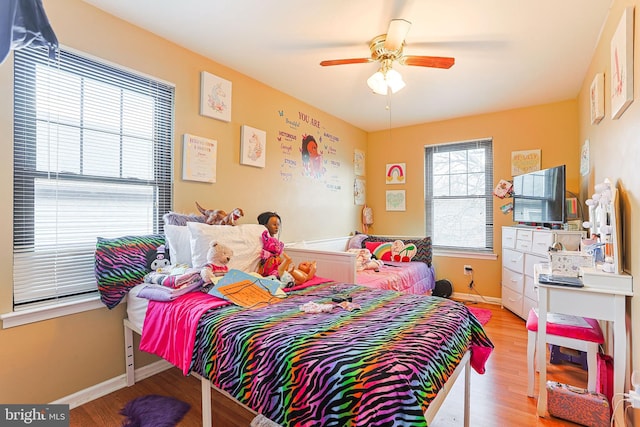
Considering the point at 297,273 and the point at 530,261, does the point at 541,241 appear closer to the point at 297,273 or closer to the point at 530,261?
the point at 530,261

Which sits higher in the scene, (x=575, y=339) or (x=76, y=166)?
(x=76, y=166)

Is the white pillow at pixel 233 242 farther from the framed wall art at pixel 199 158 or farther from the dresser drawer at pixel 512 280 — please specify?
the dresser drawer at pixel 512 280

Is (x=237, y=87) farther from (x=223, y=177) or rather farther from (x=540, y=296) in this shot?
(x=540, y=296)

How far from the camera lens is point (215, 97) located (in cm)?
259

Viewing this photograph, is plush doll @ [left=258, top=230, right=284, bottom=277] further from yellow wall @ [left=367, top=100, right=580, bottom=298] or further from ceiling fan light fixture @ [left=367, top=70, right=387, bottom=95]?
yellow wall @ [left=367, top=100, right=580, bottom=298]

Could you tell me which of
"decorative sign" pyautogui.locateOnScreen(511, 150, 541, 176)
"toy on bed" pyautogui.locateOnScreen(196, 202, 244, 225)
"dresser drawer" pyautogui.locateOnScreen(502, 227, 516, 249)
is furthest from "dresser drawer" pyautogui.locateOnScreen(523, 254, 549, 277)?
"toy on bed" pyautogui.locateOnScreen(196, 202, 244, 225)

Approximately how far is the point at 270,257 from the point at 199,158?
1.03 meters

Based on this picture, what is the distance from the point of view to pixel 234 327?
1288mm

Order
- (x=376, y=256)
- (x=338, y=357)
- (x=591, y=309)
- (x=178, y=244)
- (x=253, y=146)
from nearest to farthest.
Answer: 1. (x=338, y=357)
2. (x=591, y=309)
3. (x=178, y=244)
4. (x=253, y=146)
5. (x=376, y=256)

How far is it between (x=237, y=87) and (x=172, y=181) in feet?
3.65

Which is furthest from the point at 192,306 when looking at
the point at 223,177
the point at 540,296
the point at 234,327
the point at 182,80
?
the point at 540,296

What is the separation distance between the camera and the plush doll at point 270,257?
2176 millimetres

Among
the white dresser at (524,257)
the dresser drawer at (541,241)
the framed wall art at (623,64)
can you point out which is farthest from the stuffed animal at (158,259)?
the dresser drawer at (541,241)

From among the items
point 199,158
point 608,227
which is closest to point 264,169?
point 199,158
